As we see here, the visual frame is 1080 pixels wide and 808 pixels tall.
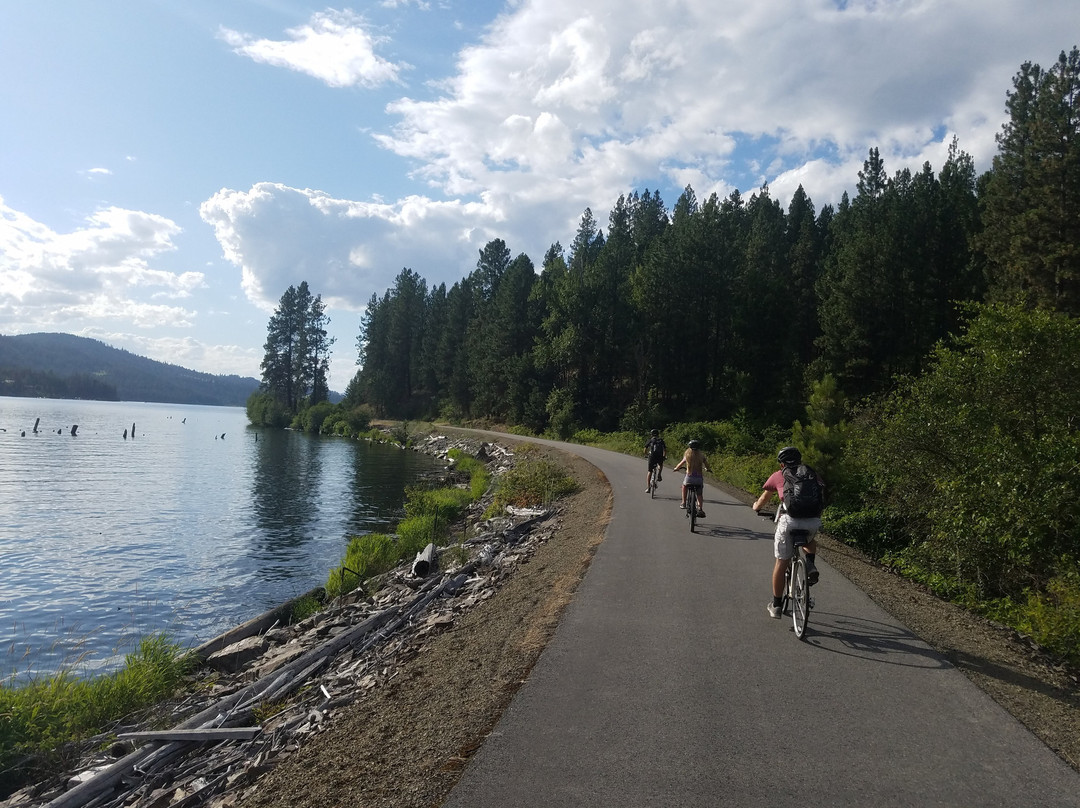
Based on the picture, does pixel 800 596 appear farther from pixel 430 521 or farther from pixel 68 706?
pixel 430 521

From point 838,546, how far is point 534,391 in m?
45.3

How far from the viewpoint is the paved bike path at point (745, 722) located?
13.7 feet

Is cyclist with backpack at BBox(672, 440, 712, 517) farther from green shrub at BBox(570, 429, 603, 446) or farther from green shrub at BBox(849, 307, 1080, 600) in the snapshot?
green shrub at BBox(570, 429, 603, 446)

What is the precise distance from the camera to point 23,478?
3300 cm

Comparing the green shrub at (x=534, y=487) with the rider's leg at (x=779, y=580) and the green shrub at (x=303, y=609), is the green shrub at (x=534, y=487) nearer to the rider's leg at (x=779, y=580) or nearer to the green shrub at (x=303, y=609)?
the green shrub at (x=303, y=609)

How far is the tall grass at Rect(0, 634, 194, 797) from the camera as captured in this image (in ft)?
24.2

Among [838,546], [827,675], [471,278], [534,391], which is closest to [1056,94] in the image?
[838,546]

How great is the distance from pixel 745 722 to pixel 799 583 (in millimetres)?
2501

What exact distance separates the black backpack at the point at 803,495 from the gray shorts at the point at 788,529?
64 millimetres

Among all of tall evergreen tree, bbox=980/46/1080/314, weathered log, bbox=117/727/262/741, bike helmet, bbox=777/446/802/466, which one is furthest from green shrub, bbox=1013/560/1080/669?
tall evergreen tree, bbox=980/46/1080/314

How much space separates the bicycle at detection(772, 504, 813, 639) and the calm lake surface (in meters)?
10.5

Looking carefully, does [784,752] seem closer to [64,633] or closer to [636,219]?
[64,633]

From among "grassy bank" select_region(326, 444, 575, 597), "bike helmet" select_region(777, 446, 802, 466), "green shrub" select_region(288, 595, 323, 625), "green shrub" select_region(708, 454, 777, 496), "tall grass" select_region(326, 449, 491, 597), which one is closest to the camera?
"bike helmet" select_region(777, 446, 802, 466)

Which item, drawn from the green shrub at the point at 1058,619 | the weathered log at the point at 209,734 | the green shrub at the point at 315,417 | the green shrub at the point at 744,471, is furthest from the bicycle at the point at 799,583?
the green shrub at the point at 315,417
